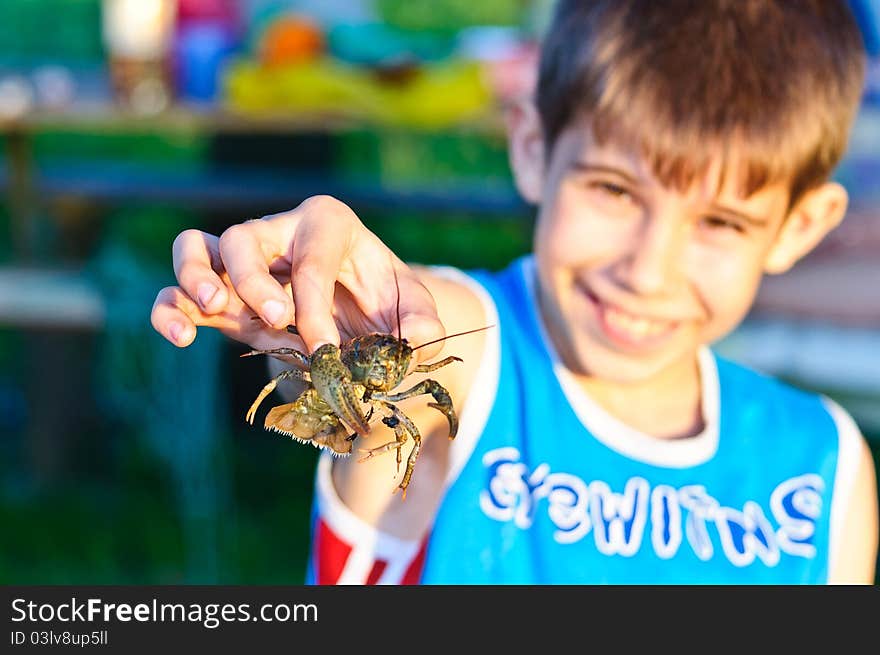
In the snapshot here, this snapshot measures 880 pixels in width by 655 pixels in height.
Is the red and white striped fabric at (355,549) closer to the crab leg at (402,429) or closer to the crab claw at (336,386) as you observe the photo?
the crab leg at (402,429)

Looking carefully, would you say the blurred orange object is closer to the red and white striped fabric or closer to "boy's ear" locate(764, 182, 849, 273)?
"boy's ear" locate(764, 182, 849, 273)

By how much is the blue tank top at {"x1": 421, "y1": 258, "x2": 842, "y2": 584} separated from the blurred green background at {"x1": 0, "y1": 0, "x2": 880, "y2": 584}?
2.17 m

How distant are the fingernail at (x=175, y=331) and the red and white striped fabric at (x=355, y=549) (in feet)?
2.29

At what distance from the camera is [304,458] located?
18.5ft

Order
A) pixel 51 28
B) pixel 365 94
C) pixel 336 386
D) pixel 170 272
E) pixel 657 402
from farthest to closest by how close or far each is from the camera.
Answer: pixel 51 28 → pixel 365 94 → pixel 170 272 → pixel 657 402 → pixel 336 386

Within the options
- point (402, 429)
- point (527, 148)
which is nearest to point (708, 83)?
point (527, 148)

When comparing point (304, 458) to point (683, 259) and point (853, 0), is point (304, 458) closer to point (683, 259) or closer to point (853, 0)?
point (853, 0)

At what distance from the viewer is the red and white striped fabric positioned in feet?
6.47

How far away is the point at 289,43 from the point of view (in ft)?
18.5

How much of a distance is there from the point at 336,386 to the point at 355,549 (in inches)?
24.9

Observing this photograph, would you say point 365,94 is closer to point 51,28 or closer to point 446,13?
point 446,13

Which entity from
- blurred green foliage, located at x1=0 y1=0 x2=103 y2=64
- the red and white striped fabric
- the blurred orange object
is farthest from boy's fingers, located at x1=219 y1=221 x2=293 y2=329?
blurred green foliage, located at x1=0 y1=0 x2=103 y2=64

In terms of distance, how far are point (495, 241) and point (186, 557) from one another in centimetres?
281

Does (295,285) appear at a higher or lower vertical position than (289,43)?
lower
